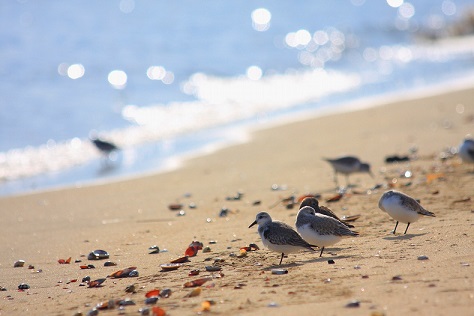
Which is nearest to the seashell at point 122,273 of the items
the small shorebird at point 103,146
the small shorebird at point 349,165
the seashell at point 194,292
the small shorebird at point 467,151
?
the seashell at point 194,292

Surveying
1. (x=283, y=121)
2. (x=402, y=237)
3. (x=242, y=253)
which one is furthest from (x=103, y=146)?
(x=402, y=237)

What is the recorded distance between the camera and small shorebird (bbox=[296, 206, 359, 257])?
24.4 ft

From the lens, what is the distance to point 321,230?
7422 millimetres

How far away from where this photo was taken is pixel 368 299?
231 inches

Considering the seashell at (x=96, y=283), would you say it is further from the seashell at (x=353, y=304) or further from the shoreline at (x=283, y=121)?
the shoreline at (x=283, y=121)

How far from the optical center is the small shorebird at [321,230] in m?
7.43

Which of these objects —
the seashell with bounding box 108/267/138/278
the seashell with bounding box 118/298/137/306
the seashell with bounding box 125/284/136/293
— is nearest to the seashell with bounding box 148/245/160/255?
the seashell with bounding box 108/267/138/278

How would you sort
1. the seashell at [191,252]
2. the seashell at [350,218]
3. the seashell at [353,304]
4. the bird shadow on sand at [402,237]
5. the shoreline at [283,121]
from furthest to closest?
the shoreline at [283,121]
the seashell at [350,218]
the seashell at [191,252]
the bird shadow on sand at [402,237]
the seashell at [353,304]

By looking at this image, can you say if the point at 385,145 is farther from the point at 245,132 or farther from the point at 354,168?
the point at 245,132

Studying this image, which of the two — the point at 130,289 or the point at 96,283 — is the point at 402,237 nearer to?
the point at 130,289

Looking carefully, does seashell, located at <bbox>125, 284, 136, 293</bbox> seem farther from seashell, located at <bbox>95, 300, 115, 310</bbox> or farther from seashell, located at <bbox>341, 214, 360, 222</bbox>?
seashell, located at <bbox>341, 214, 360, 222</bbox>

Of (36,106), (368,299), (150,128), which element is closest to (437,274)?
(368,299)

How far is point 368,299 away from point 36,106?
16519 millimetres

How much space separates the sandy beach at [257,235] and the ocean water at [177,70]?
7.39 ft
